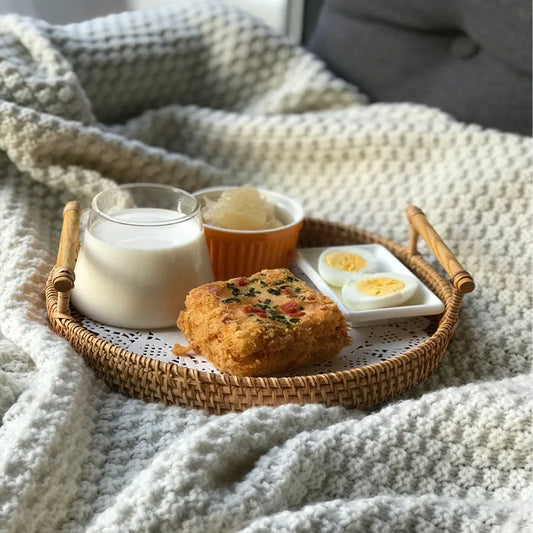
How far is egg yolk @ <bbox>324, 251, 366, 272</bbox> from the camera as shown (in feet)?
3.67

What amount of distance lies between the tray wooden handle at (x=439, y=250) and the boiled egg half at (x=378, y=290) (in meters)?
0.05

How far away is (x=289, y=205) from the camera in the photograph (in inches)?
47.7

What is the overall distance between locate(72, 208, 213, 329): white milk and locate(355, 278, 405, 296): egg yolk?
0.74 feet

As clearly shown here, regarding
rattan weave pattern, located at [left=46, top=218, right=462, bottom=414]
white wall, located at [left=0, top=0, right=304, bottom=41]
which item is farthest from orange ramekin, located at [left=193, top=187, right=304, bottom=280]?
white wall, located at [left=0, top=0, right=304, bottom=41]

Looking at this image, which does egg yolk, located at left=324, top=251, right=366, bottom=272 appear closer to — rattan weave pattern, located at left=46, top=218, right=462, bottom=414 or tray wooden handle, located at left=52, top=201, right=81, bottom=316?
rattan weave pattern, located at left=46, top=218, right=462, bottom=414

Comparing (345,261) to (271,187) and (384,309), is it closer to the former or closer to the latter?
(384,309)

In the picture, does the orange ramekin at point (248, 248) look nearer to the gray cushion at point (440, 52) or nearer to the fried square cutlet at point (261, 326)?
the fried square cutlet at point (261, 326)

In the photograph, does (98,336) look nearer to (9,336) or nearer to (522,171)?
(9,336)

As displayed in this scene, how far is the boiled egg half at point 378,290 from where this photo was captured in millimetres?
1016

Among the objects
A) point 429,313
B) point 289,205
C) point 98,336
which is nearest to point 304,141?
point 289,205

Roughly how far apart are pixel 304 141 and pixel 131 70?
1.22ft

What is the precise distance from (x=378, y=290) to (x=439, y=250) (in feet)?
0.36

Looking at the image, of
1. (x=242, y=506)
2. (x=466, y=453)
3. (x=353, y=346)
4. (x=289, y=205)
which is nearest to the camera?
(x=242, y=506)

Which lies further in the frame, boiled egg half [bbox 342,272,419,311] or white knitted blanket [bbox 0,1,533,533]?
boiled egg half [bbox 342,272,419,311]
